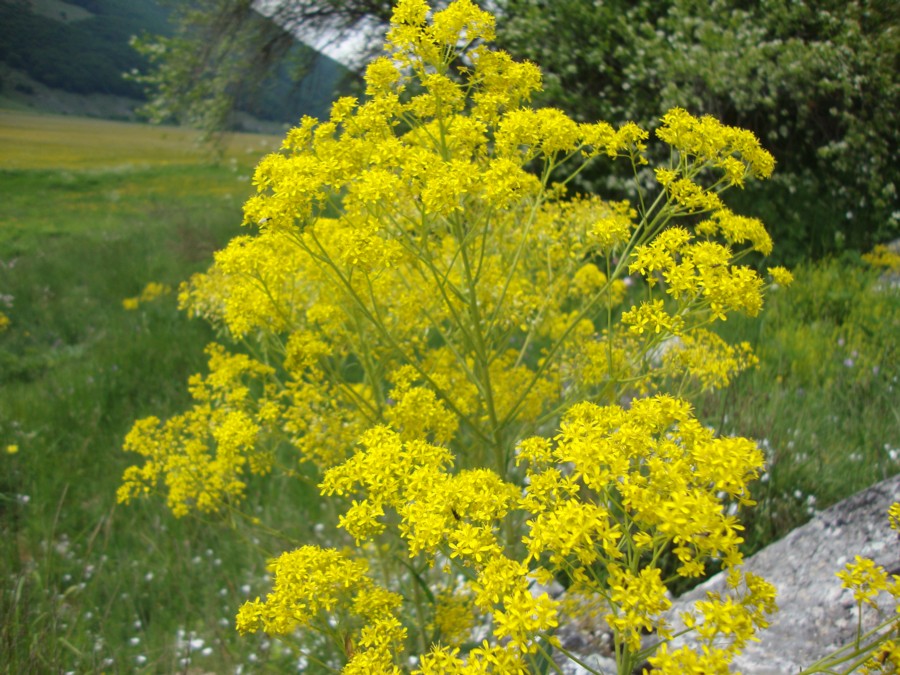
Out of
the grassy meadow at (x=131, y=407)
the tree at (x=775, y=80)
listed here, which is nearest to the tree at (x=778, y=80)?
the tree at (x=775, y=80)

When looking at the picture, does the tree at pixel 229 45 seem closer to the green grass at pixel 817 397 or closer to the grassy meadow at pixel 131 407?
the grassy meadow at pixel 131 407

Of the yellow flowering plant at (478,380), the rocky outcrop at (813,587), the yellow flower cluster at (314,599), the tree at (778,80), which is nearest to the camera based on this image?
the yellow flowering plant at (478,380)

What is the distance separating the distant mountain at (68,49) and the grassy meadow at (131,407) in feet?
0.87

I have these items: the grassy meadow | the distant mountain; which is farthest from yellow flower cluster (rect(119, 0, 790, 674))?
the distant mountain

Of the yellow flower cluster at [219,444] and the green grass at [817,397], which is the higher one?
the green grass at [817,397]

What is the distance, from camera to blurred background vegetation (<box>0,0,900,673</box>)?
332cm

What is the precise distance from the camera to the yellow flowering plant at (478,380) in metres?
1.28

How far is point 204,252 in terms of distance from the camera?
27.6 ft

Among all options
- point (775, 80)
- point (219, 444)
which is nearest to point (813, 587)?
point (219, 444)

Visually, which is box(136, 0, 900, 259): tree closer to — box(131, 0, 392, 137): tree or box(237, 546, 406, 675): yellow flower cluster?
box(131, 0, 392, 137): tree

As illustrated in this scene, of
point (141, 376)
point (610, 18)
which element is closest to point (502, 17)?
point (610, 18)

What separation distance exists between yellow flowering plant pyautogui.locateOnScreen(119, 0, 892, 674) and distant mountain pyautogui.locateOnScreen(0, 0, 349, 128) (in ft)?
5.22

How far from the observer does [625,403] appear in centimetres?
428

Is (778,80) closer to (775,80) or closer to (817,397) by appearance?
(775,80)
